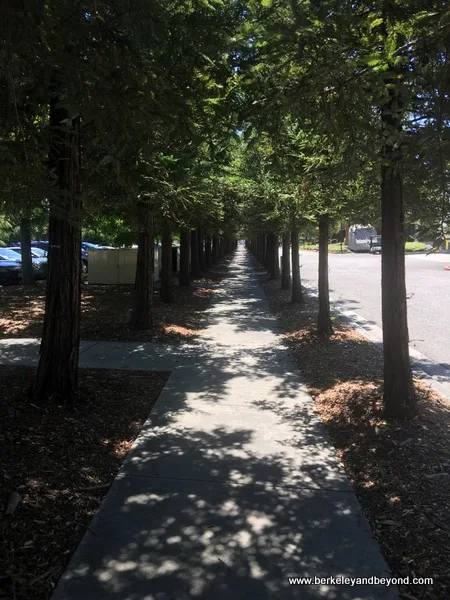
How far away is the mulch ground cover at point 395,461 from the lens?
2914 millimetres

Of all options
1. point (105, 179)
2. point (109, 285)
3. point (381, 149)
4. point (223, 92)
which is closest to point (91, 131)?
point (105, 179)

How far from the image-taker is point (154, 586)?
260 cm

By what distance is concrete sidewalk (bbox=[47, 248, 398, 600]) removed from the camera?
104 inches

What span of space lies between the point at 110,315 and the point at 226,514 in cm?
872

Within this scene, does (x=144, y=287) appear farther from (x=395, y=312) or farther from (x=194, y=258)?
(x=194, y=258)

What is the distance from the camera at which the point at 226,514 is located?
335 cm

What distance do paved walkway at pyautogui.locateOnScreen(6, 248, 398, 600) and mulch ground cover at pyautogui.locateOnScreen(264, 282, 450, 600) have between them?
136mm

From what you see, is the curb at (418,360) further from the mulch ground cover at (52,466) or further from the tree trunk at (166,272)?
the tree trunk at (166,272)

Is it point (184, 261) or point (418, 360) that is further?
point (184, 261)

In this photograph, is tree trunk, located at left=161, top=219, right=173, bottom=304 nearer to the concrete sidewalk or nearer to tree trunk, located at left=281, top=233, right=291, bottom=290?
tree trunk, located at left=281, top=233, right=291, bottom=290

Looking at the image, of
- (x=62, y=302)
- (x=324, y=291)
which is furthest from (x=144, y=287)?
(x=62, y=302)

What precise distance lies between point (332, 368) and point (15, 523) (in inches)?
193

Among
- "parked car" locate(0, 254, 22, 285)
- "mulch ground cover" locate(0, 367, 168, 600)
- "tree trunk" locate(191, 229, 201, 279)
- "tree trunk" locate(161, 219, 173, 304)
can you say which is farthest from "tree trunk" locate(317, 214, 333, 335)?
"parked car" locate(0, 254, 22, 285)

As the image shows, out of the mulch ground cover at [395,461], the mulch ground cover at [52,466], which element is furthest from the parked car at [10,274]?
the mulch ground cover at [395,461]
